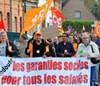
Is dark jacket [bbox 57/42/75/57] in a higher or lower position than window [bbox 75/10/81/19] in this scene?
higher

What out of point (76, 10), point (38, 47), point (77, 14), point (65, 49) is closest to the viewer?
point (38, 47)

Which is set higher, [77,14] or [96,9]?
[96,9]

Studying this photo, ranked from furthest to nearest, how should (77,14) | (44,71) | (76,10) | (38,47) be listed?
(77,14), (76,10), (38,47), (44,71)

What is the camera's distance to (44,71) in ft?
45.8

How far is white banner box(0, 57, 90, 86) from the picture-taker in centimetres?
1377

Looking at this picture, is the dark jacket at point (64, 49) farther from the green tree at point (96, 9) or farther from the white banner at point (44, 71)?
the green tree at point (96, 9)

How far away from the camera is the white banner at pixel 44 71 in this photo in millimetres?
13766

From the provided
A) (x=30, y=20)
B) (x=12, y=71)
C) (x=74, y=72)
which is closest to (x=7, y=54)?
(x=12, y=71)

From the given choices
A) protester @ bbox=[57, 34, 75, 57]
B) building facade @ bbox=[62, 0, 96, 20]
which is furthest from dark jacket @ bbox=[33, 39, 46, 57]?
building facade @ bbox=[62, 0, 96, 20]

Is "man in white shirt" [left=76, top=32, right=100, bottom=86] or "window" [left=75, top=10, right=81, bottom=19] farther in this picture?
"window" [left=75, top=10, right=81, bottom=19]

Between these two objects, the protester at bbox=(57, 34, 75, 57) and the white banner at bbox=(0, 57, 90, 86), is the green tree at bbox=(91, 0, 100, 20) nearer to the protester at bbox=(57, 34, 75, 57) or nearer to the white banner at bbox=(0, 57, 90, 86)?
the protester at bbox=(57, 34, 75, 57)

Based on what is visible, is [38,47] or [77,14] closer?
[38,47]

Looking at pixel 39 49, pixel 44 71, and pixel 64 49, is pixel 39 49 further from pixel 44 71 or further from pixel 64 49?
pixel 64 49

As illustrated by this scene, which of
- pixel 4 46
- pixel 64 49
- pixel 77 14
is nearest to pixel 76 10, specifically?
pixel 77 14
